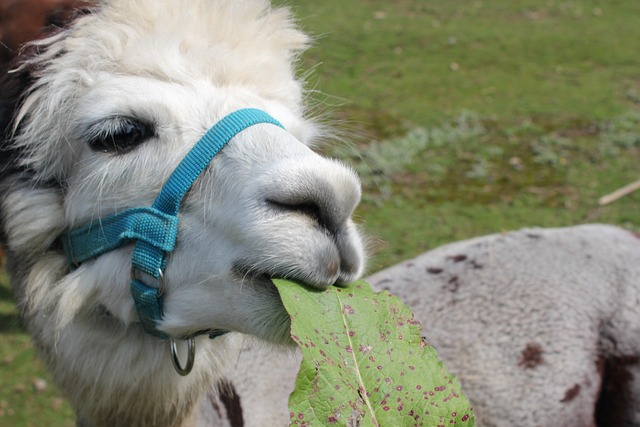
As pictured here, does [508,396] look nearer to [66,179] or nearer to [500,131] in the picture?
[66,179]

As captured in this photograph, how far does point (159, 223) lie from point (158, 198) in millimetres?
61

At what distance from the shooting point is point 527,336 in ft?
8.53

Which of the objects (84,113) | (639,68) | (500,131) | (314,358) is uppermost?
(84,113)

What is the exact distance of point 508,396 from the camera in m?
2.50

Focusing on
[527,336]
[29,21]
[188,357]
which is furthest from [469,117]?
[188,357]

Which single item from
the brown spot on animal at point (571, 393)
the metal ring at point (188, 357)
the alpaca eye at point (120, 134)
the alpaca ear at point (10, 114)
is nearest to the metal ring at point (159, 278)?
the metal ring at point (188, 357)

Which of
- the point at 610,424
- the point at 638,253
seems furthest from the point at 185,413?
the point at 638,253

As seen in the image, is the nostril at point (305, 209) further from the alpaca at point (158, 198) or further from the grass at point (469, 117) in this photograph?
the grass at point (469, 117)

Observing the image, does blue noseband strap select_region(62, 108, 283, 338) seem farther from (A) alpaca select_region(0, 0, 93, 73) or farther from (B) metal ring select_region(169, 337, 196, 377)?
(A) alpaca select_region(0, 0, 93, 73)

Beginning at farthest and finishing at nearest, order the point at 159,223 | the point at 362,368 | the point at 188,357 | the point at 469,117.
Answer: the point at 469,117
the point at 188,357
the point at 159,223
the point at 362,368

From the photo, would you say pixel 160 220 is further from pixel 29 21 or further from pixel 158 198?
pixel 29 21

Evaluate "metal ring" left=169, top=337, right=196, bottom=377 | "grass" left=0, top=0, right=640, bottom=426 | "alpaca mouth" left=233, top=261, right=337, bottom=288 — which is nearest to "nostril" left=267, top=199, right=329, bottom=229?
"alpaca mouth" left=233, top=261, right=337, bottom=288

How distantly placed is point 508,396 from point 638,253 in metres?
0.85

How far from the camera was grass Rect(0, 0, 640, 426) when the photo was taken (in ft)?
17.2
